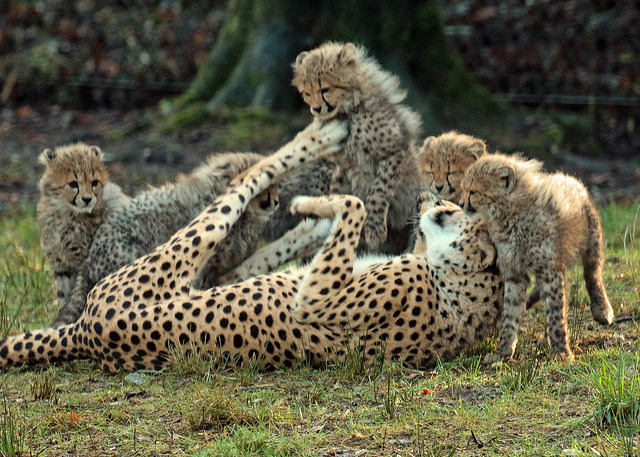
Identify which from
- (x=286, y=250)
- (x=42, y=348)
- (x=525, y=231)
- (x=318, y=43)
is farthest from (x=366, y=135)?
(x=318, y=43)

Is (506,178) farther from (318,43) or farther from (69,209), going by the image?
(318,43)

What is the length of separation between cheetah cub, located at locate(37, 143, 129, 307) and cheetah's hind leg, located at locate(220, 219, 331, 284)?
0.81 metres

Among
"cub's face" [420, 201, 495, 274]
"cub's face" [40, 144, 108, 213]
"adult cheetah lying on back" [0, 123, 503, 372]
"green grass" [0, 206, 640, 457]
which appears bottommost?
"green grass" [0, 206, 640, 457]

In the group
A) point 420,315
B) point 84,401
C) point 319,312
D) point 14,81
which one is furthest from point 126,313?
point 14,81

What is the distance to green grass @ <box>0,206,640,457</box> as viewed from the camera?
2.95 meters

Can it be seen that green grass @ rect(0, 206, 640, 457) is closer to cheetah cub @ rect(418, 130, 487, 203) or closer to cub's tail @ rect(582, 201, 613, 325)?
cub's tail @ rect(582, 201, 613, 325)

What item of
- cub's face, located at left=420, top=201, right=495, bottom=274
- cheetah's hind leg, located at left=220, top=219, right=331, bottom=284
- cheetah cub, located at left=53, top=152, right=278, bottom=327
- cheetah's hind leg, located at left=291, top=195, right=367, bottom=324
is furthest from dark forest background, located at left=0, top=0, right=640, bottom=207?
cheetah's hind leg, located at left=291, top=195, right=367, bottom=324

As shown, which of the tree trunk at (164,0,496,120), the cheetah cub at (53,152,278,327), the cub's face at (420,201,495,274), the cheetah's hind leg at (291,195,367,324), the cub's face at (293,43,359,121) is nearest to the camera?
the cheetah's hind leg at (291,195,367,324)

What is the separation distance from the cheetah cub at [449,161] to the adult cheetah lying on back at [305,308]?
0.98ft

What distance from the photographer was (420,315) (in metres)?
3.76

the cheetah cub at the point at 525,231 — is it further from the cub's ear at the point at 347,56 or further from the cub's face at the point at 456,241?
the cub's ear at the point at 347,56

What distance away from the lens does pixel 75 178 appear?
4.76 metres

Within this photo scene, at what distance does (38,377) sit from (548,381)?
2033mm

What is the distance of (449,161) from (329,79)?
810 millimetres
